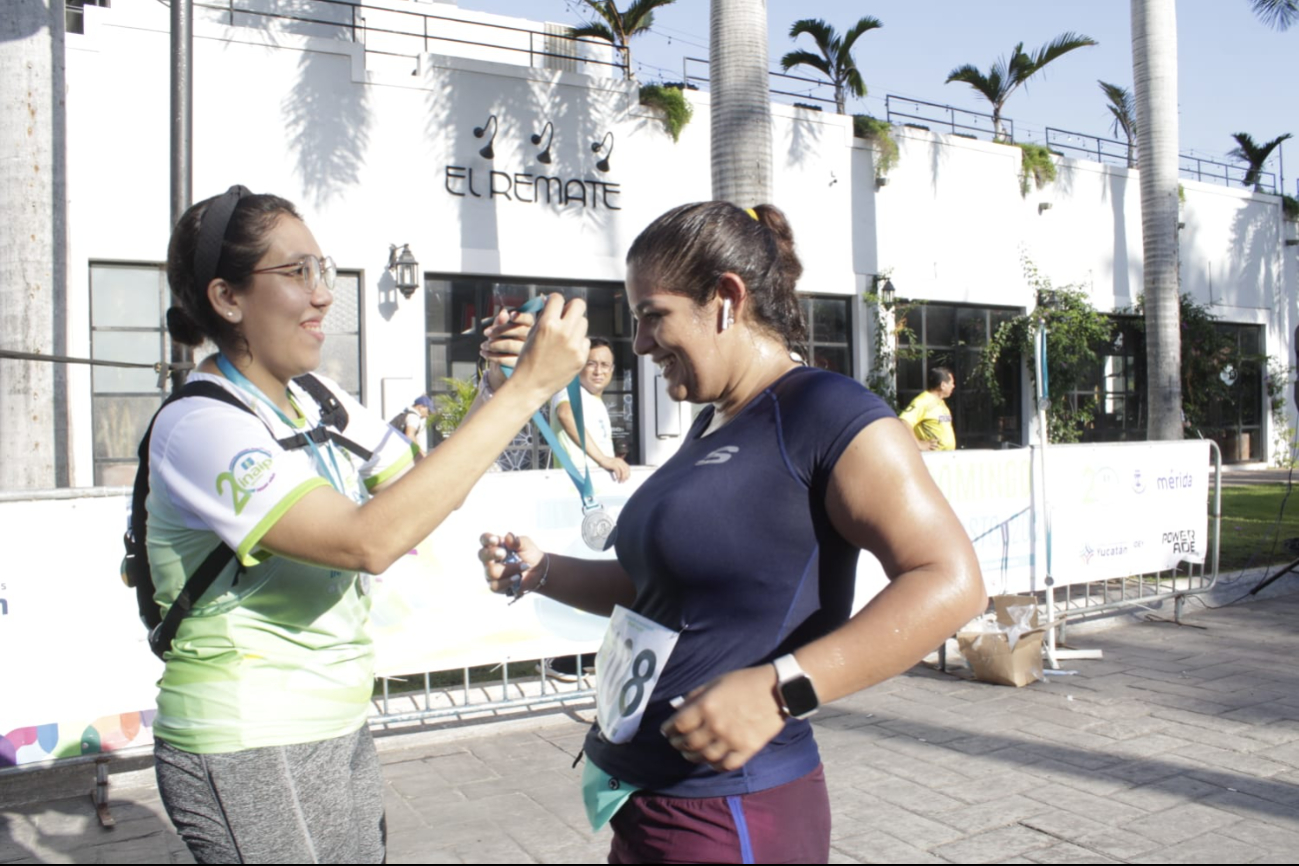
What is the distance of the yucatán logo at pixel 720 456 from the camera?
5.82ft

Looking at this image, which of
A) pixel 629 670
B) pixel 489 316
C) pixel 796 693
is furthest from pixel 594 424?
pixel 489 316

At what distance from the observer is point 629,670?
6.23 ft

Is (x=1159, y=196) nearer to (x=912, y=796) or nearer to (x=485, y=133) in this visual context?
(x=485, y=133)

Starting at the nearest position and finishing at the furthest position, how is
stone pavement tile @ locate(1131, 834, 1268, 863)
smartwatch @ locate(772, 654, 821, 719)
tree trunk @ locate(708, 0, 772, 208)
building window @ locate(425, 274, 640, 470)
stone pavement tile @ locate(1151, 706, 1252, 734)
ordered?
1. smartwatch @ locate(772, 654, 821, 719)
2. stone pavement tile @ locate(1131, 834, 1268, 863)
3. stone pavement tile @ locate(1151, 706, 1252, 734)
4. tree trunk @ locate(708, 0, 772, 208)
5. building window @ locate(425, 274, 640, 470)

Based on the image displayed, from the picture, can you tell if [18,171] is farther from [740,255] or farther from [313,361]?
[740,255]

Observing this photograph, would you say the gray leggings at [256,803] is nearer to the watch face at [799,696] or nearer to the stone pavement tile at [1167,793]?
the watch face at [799,696]

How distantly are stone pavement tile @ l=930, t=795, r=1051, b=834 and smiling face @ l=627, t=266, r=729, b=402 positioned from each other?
114 inches

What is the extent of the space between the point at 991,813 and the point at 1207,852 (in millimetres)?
779

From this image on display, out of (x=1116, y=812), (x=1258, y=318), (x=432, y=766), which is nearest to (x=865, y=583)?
(x=1116, y=812)

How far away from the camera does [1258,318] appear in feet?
82.5

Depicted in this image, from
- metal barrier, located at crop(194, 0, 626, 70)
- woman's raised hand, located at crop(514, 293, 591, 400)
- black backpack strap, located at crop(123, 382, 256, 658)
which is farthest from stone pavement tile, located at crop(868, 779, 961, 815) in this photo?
metal barrier, located at crop(194, 0, 626, 70)

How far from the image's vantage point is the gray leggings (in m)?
1.82

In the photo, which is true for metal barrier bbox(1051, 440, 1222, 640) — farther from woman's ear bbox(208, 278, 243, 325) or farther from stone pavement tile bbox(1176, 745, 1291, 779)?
woman's ear bbox(208, 278, 243, 325)

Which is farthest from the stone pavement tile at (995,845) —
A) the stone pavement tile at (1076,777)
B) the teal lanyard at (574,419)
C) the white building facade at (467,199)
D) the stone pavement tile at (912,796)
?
the white building facade at (467,199)
